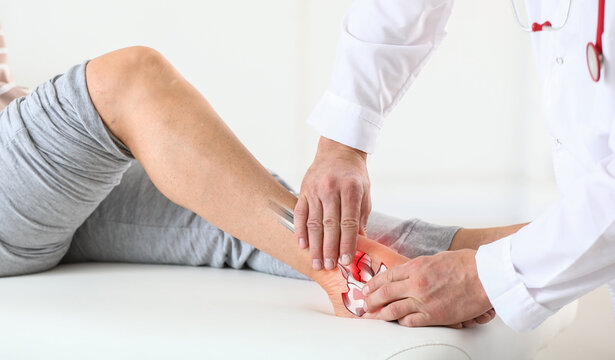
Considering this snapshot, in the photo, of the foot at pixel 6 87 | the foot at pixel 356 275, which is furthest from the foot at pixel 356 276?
the foot at pixel 6 87

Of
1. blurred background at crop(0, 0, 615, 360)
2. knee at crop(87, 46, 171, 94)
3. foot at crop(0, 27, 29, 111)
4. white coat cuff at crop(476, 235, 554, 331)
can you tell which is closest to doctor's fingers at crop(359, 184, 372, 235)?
white coat cuff at crop(476, 235, 554, 331)

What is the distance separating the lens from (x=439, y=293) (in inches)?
37.3

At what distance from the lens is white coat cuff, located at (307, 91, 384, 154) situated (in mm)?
1219

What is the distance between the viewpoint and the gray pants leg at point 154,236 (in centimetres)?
133

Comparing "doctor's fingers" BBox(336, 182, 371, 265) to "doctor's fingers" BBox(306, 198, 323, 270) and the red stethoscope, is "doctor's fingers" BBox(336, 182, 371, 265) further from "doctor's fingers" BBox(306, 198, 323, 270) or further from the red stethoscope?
the red stethoscope

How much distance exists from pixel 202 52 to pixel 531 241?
196 cm

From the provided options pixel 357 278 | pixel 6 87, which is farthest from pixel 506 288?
pixel 6 87

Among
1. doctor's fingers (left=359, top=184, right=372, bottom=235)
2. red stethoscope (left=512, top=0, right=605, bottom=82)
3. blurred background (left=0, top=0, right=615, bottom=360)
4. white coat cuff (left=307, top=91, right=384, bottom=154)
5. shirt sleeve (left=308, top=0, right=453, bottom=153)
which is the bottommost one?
blurred background (left=0, top=0, right=615, bottom=360)

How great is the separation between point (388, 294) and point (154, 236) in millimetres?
552

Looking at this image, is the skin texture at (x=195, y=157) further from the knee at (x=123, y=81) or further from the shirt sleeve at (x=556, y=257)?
the shirt sleeve at (x=556, y=257)

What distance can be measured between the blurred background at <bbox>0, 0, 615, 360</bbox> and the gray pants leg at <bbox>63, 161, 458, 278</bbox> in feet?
2.76

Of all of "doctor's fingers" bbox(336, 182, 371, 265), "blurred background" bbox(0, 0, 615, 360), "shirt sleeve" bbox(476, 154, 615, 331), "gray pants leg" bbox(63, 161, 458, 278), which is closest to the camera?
"shirt sleeve" bbox(476, 154, 615, 331)

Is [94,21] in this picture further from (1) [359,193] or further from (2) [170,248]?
(1) [359,193]

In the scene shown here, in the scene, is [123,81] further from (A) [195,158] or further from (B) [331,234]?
(B) [331,234]
